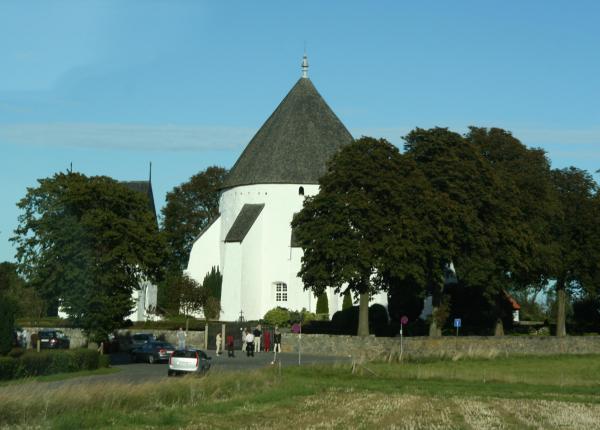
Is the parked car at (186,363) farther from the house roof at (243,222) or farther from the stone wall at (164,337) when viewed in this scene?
the house roof at (243,222)

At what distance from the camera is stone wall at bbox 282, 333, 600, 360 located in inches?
2237

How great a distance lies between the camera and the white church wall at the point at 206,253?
95812 mm

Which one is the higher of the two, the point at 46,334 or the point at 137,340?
the point at 46,334

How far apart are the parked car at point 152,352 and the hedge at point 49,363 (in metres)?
7.82

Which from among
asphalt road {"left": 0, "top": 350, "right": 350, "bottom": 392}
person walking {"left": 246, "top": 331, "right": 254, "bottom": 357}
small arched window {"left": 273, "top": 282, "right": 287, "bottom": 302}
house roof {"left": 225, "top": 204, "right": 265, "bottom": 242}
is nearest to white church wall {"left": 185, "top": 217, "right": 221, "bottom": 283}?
house roof {"left": 225, "top": 204, "right": 265, "bottom": 242}

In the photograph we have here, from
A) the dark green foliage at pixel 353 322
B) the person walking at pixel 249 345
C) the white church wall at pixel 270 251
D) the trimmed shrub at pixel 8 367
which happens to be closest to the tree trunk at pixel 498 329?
the dark green foliage at pixel 353 322

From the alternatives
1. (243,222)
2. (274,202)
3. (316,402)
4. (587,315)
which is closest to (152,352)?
(316,402)

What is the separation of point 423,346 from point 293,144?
36.3 m

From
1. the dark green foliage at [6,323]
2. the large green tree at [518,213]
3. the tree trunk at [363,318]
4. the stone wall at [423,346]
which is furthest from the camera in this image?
the large green tree at [518,213]

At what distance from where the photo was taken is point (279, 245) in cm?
8938

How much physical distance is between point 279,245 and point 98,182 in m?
40.6

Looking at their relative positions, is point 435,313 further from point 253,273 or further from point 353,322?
point 253,273

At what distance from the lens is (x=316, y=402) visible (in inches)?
1185

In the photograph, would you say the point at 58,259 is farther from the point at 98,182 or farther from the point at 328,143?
the point at 328,143
